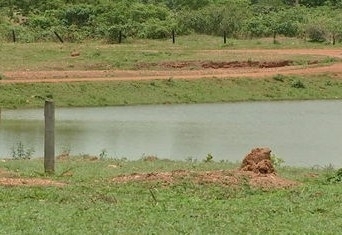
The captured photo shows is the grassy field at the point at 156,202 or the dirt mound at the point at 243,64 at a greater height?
the dirt mound at the point at 243,64

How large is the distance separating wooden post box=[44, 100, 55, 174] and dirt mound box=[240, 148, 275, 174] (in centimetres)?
256

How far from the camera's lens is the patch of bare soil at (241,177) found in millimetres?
11516

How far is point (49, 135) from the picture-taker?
493 inches

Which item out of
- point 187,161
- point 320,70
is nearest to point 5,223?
point 187,161

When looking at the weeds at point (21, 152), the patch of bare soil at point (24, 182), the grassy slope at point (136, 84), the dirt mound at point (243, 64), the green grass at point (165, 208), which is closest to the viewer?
the green grass at point (165, 208)

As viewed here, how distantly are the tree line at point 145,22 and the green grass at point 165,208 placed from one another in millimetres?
29398

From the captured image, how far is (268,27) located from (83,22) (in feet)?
Result: 29.1

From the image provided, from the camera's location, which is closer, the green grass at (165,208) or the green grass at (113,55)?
the green grass at (165,208)

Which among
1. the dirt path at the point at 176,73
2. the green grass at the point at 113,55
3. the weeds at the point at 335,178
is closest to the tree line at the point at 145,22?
the green grass at the point at 113,55

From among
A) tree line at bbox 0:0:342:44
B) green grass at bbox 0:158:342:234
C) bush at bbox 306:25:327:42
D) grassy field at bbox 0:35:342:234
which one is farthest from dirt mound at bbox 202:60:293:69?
green grass at bbox 0:158:342:234

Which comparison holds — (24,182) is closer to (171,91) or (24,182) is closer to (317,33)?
(171,91)

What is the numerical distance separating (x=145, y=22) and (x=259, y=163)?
32653 mm

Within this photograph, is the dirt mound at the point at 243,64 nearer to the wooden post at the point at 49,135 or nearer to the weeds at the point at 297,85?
the weeds at the point at 297,85

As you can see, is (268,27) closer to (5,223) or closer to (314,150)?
(314,150)
